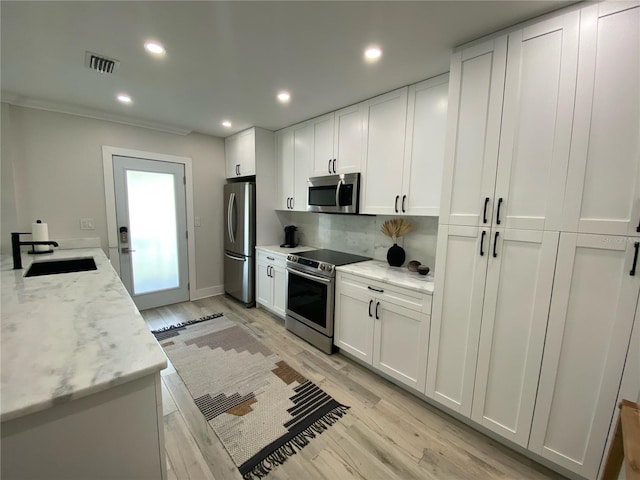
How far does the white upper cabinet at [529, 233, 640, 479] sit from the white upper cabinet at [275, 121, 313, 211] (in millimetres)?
2516

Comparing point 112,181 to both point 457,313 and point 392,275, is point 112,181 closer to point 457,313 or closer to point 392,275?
point 392,275

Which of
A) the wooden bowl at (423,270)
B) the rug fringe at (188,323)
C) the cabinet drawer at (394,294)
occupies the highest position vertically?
the wooden bowl at (423,270)

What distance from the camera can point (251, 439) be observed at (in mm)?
1691

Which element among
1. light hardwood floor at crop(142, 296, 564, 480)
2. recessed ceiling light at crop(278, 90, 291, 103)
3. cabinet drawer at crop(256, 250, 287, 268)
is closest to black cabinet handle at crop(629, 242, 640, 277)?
light hardwood floor at crop(142, 296, 564, 480)

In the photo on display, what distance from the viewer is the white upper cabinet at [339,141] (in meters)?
2.65

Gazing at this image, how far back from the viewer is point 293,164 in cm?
343

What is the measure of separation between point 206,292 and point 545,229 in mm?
4174

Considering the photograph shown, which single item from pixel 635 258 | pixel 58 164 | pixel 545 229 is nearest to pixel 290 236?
pixel 58 164

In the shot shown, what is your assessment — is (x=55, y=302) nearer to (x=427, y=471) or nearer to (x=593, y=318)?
(x=427, y=471)

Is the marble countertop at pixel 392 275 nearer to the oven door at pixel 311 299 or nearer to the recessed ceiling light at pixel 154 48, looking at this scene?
the oven door at pixel 311 299

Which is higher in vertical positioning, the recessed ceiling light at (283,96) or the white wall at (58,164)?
the recessed ceiling light at (283,96)

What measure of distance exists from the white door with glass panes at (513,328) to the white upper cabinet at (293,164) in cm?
222

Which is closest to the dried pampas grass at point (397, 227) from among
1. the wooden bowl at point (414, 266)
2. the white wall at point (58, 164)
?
the wooden bowl at point (414, 266)

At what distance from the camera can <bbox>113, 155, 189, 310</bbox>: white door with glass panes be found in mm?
3379
